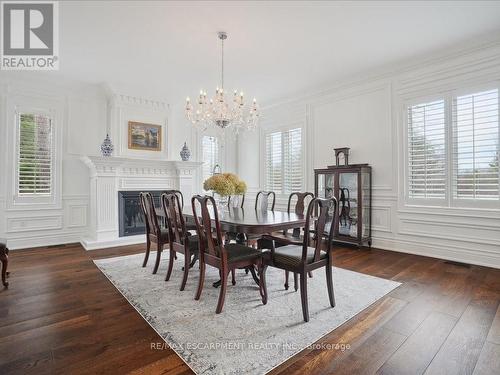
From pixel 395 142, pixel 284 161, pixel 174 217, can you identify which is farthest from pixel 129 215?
pixel 395 142

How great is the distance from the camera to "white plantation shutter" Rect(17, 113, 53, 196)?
15.4 ft

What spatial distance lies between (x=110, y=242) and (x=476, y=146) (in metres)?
5.77

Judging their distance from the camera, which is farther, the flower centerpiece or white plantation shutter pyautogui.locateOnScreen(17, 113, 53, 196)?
white plantation shutter pyautogui.locateOnScreen(17, 113, 53, 196)

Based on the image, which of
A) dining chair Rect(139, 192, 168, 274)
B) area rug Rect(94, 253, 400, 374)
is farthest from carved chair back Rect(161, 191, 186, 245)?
area rug Rect(94, 253, 400, 374)

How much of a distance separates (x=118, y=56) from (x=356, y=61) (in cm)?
360

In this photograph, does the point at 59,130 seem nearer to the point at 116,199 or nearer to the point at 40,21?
the point at 116,199

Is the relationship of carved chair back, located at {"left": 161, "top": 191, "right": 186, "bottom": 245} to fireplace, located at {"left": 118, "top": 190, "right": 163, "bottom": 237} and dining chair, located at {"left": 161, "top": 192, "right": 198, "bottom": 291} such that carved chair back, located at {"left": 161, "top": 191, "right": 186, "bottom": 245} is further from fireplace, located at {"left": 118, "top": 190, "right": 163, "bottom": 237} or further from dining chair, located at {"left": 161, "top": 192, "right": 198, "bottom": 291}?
fireplace, located at {"left": 118, "top": 190, "right": 163, "bottom": 237}

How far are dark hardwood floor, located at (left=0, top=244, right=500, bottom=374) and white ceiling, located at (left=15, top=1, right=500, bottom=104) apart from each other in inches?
117

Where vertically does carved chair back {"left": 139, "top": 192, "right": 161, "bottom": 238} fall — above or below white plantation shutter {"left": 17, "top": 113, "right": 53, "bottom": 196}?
below

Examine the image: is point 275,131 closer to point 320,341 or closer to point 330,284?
point 330,284

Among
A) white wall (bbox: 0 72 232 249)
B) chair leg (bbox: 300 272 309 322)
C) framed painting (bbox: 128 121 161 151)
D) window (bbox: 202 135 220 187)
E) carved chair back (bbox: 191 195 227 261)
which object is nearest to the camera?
chair leg (bbox: 300 272 309 322)

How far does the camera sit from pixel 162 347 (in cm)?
185

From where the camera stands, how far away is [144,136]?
18.5 feet

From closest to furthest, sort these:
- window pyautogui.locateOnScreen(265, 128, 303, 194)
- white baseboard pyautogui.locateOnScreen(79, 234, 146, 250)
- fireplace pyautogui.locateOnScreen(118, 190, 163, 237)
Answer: white baseboard pyautogui.locateOnScreen(79, 234, 146, 250), fireplace pyautogui.locateOnScreen(118, 190, 163, 237), window pyautogui.locateOnScreen(265, 128, 303, 194)
